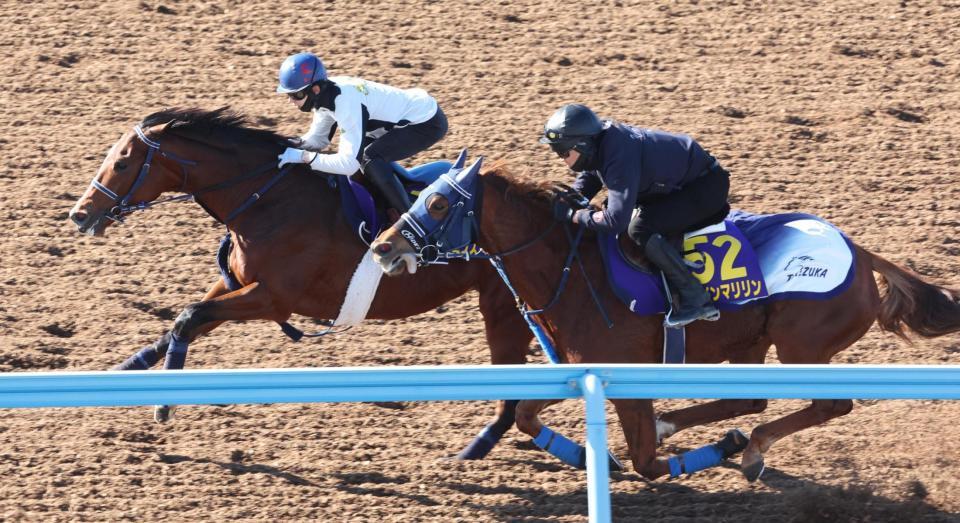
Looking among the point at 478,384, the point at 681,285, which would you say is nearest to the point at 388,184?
the point at 681,285

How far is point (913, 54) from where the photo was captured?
1184 cm

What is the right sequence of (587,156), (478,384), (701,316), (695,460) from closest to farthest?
(478,384) < (587,156) < (701,316) < (695,460)

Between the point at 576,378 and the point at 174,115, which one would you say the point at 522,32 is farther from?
the point at 576,378

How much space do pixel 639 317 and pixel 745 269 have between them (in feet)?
1.82

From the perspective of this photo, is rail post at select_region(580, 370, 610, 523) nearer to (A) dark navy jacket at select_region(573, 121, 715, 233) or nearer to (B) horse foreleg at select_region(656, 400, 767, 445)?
(A) dark navy jacket at select_region(573, 121, 715, 233)

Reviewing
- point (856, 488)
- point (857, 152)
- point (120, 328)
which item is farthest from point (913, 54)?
point (120, 328)

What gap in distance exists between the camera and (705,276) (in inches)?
254

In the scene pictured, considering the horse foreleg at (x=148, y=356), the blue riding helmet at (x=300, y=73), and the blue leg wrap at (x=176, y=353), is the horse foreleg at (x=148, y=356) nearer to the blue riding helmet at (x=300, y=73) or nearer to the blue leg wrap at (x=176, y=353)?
the blue leg wrap at (x=176, y=353)

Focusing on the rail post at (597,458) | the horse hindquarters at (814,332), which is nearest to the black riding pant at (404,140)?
the horse hindquarters at (814,332)

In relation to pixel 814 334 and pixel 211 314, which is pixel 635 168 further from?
pixel 211 314

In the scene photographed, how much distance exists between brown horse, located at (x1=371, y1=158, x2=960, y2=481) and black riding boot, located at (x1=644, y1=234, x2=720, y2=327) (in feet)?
0.60

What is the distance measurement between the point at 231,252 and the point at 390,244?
1.71 m

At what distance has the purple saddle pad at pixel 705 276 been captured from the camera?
253 inches

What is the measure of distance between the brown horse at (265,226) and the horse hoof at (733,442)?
112 cm
